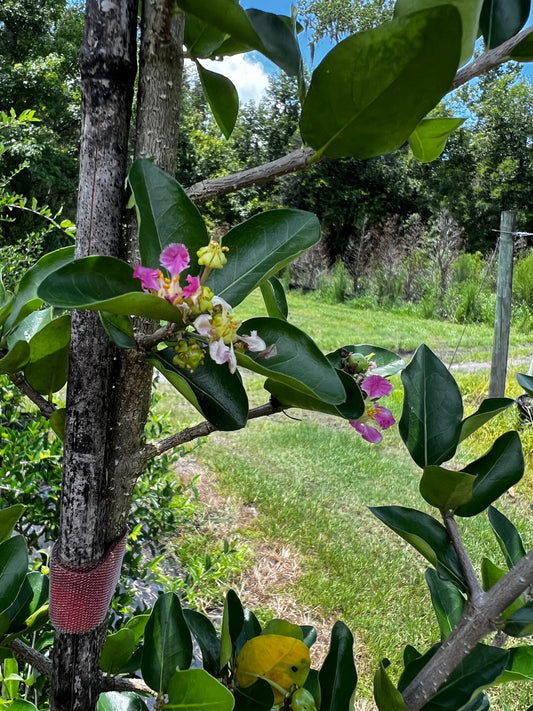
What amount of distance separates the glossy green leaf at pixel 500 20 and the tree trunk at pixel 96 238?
0.70ft

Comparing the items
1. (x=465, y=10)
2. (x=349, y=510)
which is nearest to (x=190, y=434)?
(x=465, y=10)

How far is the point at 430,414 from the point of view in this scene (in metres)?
0.39

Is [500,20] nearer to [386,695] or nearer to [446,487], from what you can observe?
[446,487]

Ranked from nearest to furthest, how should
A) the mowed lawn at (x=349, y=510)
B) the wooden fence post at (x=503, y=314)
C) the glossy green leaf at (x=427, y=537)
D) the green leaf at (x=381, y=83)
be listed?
the green leaf at (x=381, y=83)
the glossy green leaf at (x=427, y=537)
the mowed lawn at (x=349, y=510)
the wooden fence post at (x=503, y=314)

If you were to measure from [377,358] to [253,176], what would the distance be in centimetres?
15

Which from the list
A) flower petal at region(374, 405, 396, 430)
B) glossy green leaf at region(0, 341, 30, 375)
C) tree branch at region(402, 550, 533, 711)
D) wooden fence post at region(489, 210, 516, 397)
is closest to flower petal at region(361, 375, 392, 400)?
flower petal at region(374, 405, 396, 430)

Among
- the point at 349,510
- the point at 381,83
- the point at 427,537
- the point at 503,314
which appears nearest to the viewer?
the point at 381,83

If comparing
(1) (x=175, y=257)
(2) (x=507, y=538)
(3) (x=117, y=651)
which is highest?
(1) (x=175, y=257)

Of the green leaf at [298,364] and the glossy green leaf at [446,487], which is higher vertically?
the green leaf at [298,364]

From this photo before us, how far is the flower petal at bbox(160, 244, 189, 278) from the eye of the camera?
28cm

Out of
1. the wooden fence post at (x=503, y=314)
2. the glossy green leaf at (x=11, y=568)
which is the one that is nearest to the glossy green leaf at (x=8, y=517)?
the glossy green leaf at (x=11, y=568)

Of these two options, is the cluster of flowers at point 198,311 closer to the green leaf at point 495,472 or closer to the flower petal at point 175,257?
the flower petal at point 175,257

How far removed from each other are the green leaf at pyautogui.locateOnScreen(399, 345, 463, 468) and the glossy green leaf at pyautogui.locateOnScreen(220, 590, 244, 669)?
0.16 metres

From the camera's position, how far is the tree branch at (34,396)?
397 millimetres
